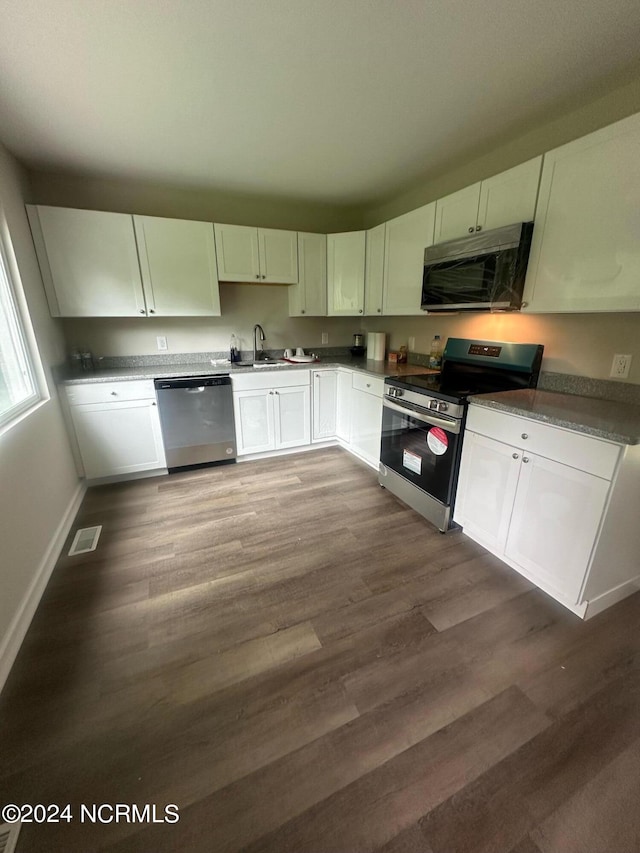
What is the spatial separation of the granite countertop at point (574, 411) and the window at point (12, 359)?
271cm

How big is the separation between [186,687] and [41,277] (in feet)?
9.71

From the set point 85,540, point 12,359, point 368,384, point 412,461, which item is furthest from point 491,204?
point 85,540

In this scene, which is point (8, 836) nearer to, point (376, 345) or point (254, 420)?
point (254, 420)

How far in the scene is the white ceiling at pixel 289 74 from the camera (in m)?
1.31

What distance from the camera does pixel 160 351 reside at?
3293 millimetres

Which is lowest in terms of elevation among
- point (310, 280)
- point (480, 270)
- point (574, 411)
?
point (574, 411)

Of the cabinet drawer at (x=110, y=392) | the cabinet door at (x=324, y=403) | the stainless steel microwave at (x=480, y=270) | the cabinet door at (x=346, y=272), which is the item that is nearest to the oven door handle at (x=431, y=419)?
the stainless steel microwave at (x=480, y=270)

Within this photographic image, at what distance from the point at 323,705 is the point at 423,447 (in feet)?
5.12

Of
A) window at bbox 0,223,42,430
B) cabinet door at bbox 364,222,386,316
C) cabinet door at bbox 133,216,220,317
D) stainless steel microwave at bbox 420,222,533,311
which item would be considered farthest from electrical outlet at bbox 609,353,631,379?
window at bbox 0,223,42,430

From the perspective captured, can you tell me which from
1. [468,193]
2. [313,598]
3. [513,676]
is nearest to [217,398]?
[313,598]

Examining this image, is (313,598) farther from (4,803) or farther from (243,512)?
(4,803)

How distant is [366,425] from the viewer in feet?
10.1

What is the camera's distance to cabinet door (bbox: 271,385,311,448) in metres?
3.31

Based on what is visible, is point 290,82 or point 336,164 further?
point 336,164
